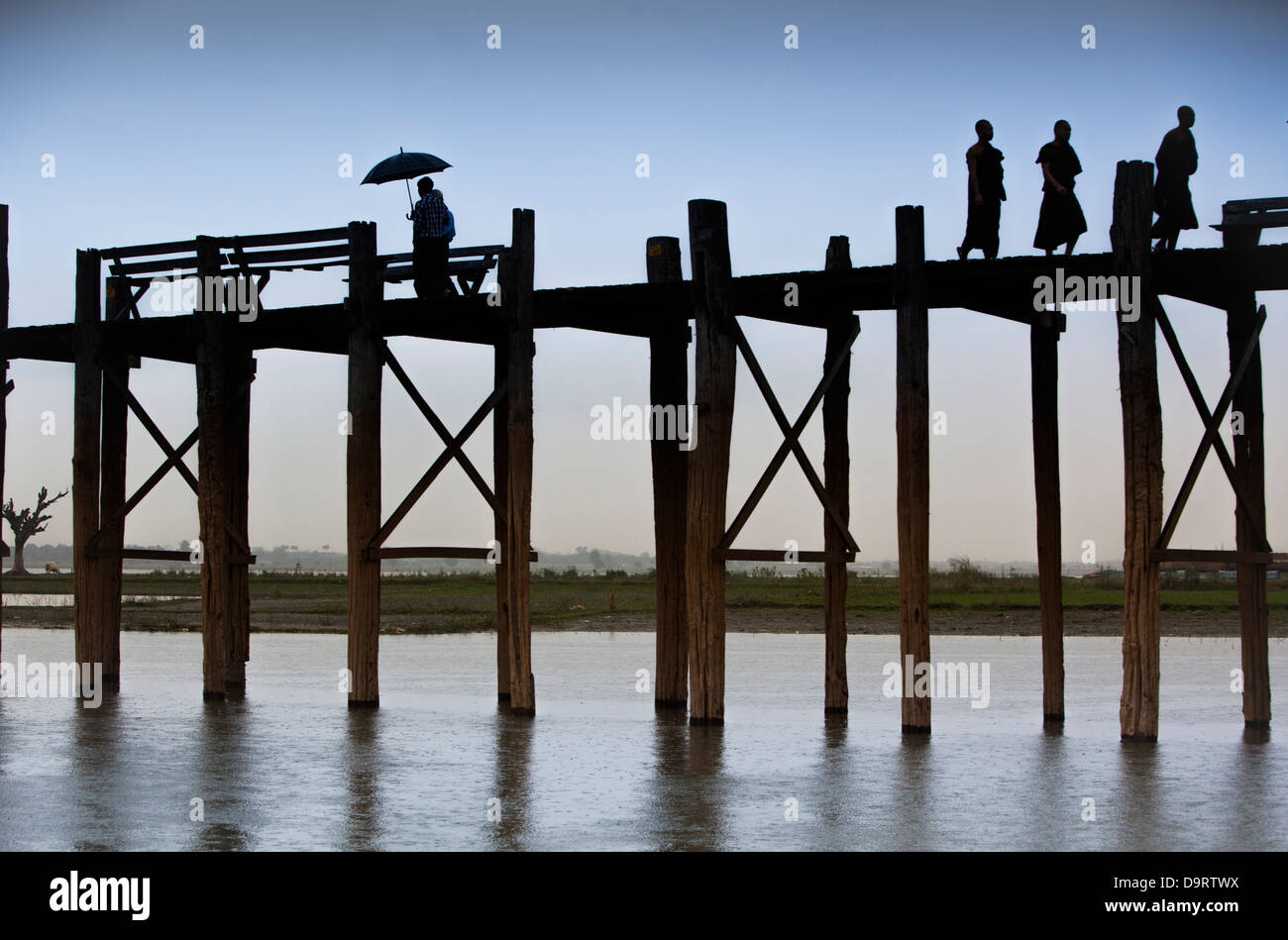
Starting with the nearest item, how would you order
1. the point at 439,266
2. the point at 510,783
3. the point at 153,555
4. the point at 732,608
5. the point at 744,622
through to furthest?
the point at 510,783
the point at 439,266
the point at 153,555
the point at 744,622
the point at 732,608

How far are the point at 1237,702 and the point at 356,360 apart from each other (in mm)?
10279

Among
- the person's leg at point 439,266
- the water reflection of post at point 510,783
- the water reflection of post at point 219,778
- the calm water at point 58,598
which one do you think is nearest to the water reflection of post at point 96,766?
the water reflection of post at point 219,778

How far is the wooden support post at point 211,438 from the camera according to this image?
59.7ft

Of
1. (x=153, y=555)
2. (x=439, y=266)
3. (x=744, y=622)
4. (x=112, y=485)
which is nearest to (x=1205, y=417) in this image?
(x=439, y=266)

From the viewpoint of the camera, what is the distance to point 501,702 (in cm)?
1859

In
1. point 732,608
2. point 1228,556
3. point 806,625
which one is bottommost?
point 806,625

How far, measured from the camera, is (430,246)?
59.2 ft

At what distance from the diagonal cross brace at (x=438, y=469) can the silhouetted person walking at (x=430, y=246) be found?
4.36 ft

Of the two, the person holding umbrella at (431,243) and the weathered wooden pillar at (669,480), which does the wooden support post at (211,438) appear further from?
the weathered wooden pillar at (669,480)

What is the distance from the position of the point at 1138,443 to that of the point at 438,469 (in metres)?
7.12

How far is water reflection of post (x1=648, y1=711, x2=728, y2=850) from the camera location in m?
10.2

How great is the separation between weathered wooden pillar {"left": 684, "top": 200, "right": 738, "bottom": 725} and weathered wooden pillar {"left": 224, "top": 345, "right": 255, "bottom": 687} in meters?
6.65

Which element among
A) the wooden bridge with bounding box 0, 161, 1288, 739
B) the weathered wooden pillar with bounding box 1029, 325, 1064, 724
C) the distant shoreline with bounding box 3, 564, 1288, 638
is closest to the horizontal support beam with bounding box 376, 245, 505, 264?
the wooden bridge with bounding box 0, 161, 1288, 739

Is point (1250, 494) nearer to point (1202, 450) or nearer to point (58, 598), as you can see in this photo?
point (1202, 450)
